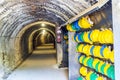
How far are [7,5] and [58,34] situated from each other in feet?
18.8

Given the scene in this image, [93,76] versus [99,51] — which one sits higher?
[99,51]

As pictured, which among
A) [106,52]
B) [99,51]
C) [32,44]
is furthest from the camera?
[32,44]

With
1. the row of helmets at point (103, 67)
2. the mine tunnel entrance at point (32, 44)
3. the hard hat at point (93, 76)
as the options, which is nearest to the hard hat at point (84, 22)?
the row of helmets at point (103, 67)

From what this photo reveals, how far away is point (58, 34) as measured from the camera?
39.4 feet

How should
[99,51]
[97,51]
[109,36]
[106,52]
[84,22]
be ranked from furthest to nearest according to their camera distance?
1. [84,22]
2. [97,51]
3. [99,51]
4. [106,52]
5. [109,36]

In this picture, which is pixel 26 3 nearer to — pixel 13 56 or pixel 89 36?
pixel 89 36

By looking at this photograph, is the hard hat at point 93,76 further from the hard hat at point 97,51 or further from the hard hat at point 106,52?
the hard hat at point 106,52

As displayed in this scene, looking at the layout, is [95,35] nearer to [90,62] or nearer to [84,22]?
[84,22]

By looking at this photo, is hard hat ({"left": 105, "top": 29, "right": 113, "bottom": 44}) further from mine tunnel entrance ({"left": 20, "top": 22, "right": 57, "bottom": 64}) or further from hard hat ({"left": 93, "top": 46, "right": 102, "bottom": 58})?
mine tunnel entrance ({"left": 20, "top": 22, "right": 57, "bottom": 64})

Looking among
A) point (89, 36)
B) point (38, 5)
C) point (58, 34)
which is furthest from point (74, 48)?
point (58, 34)

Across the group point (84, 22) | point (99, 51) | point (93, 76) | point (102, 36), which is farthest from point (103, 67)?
point (84, 22)

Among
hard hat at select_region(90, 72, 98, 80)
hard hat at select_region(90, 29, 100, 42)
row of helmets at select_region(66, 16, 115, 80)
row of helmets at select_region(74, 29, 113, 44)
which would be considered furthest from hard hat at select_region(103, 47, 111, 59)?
hard hat at select_region(90, 72, 98, 80)

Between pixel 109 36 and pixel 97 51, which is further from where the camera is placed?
pixel 97 51

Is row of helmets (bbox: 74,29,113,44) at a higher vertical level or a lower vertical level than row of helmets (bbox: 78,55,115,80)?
higher
